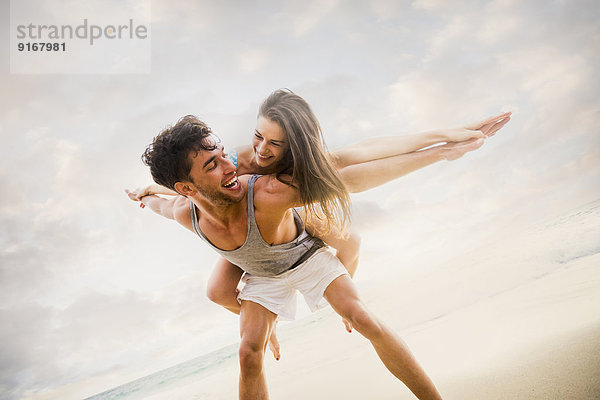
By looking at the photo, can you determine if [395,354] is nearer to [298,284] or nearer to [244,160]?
[298,284]

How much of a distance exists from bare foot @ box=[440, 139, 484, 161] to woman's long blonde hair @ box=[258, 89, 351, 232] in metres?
0.70

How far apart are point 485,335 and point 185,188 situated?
4.03 metres

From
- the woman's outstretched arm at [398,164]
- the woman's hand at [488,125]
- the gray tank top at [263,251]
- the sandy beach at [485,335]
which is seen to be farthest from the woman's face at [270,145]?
the sandy beach at [485,335]

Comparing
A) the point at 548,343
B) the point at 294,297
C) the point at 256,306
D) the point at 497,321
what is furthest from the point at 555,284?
the point at 256,306

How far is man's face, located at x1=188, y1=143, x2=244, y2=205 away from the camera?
2.70 metres

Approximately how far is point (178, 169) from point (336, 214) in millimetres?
1104

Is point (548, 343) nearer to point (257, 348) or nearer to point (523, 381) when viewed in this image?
point (523, 381)

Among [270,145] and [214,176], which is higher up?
[270,145]

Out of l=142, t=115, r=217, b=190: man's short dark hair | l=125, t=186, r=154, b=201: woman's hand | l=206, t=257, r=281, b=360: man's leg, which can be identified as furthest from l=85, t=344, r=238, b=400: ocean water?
l=142, t=115, r=217, b=190: man's short dark hair

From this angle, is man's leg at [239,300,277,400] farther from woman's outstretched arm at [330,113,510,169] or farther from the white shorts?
woman's outstretched arm at [330,113,510,169]

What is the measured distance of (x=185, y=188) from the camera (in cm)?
282

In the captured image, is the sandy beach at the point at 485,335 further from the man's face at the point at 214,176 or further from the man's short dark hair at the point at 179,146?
the man's short dark hair at the point at 179,146

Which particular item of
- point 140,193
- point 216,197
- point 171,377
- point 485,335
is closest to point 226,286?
point 216,197

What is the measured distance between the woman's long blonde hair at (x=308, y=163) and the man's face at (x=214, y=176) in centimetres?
33
